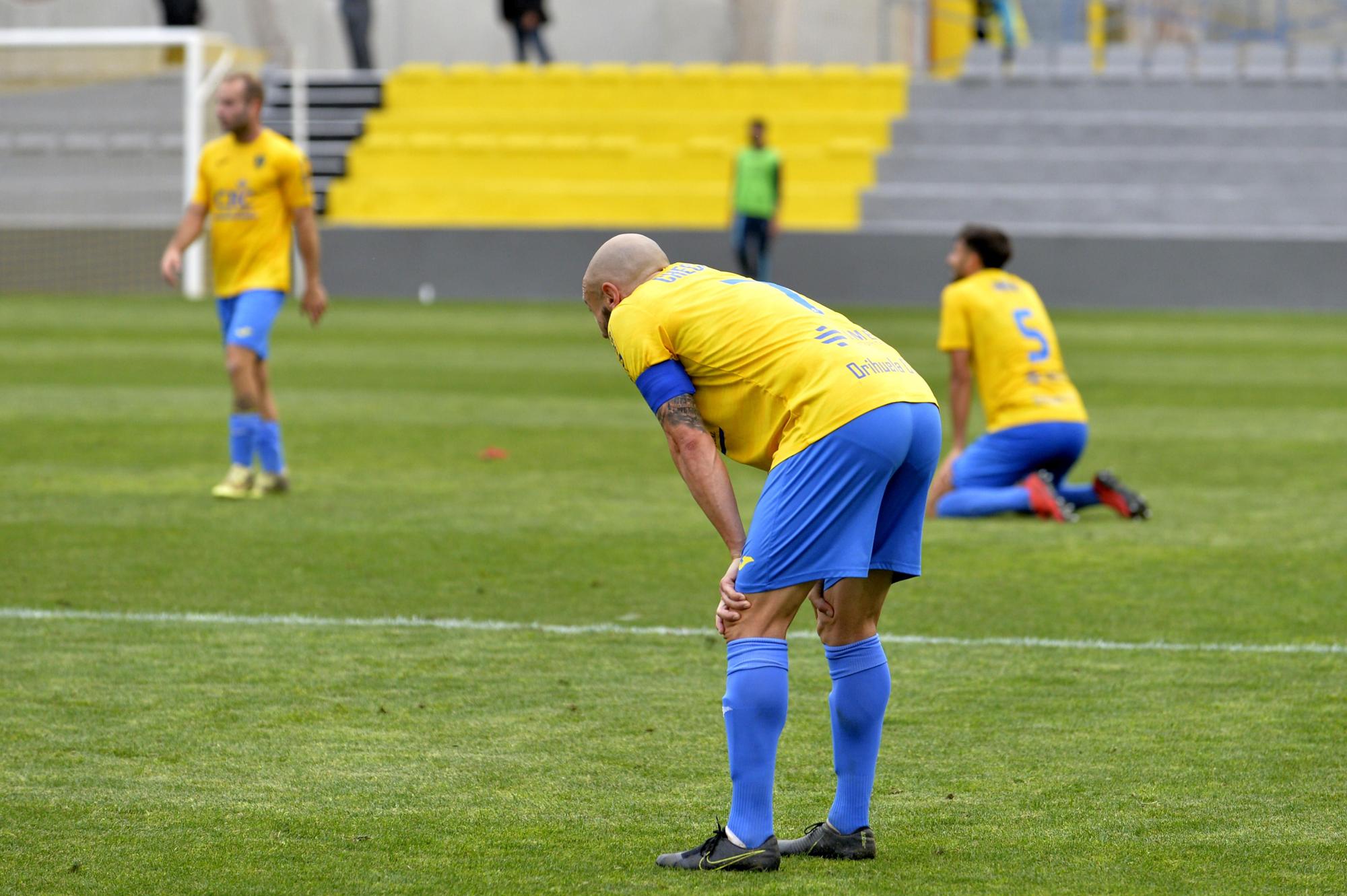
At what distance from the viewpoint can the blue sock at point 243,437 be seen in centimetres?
966

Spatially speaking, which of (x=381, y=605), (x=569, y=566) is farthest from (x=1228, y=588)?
(x=381, y=605)

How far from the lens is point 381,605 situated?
23.4ft

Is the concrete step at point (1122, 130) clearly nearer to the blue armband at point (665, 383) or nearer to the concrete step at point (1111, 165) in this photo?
the concrete step at point (1111, 165)

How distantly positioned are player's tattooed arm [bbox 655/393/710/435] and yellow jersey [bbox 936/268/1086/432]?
5334 millimetres

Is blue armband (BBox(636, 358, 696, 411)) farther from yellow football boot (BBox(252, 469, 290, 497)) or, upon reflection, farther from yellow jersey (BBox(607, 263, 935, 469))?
yellow football boot (BBox(252, 469, 290, 497))

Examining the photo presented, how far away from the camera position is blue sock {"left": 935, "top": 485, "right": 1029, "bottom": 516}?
9.42m

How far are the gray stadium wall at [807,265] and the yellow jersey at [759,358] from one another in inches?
840

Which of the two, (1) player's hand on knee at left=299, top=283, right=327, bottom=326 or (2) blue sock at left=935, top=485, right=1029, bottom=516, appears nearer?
(2) blue sock at left=935, top=485, right=1029, bottom=516

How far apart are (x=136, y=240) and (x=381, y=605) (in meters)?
21.3

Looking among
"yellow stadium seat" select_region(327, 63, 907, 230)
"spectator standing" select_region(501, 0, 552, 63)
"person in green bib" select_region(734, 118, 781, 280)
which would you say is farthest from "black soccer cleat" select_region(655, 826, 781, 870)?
"spectator standing" select_region(501, 0, 552, 63)

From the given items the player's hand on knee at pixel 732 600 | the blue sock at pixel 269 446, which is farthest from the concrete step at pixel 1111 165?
the player's hand on knee at pixel 732 600

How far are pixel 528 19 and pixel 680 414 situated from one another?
27.9m

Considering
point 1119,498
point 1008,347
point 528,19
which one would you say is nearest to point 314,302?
point 1008,347

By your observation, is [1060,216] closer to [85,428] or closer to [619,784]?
[85,428]
